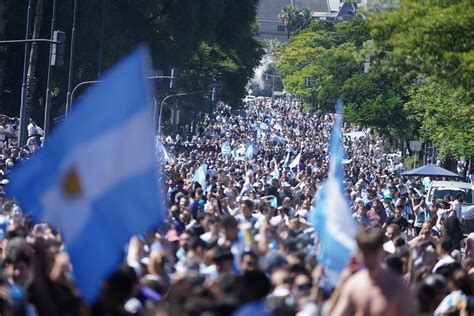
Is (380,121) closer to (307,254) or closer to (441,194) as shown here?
(441,194)

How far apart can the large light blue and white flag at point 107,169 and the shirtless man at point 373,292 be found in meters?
1.48

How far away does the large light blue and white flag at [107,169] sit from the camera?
7.87 meters

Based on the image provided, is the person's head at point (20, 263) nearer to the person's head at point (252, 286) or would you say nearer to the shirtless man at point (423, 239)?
the person's head at point (252, 286)

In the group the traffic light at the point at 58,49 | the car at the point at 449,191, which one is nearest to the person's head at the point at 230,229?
the car at the point at 449,191

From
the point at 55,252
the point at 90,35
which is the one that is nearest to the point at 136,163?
the point at 55,252

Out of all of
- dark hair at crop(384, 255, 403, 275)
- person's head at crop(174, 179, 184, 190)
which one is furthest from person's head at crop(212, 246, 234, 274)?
person's head at crop(174, 179, 184, 190)

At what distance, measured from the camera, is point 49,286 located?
925 cm

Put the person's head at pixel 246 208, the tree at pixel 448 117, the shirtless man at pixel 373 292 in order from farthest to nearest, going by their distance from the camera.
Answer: the tree at pixel 448 117 < the person's head at pixel 246 208 < the shirtless man at pixel 373 292

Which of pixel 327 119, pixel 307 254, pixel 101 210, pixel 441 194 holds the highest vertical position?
pixel 101 210

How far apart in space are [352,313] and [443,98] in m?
39.4

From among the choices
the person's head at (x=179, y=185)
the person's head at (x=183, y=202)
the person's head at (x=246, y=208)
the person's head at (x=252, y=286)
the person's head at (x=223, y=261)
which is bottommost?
the person's head at (x=179, y=185)

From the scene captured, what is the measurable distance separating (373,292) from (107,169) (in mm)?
1895

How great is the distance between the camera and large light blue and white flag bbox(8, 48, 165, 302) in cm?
787

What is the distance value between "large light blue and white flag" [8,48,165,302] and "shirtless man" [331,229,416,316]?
4.86ft
